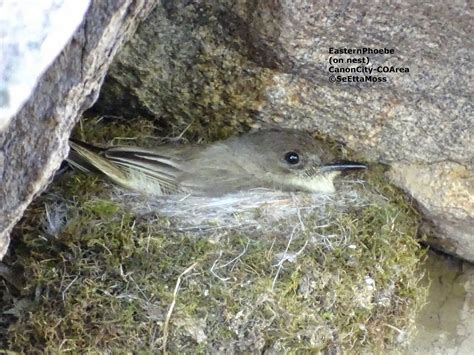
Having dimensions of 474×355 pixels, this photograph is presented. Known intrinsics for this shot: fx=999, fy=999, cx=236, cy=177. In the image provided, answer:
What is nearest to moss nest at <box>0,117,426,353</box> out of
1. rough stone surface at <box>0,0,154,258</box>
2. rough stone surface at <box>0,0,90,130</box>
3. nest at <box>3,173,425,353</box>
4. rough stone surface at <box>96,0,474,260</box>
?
nest at <box>3,173,425,353</box>

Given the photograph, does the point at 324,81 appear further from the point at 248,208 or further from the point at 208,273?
the point at 208,273

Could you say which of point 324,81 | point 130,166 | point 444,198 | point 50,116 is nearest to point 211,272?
point 130,166

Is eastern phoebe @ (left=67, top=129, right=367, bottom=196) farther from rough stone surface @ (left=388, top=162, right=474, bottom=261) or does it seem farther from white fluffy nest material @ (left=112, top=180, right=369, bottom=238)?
rough stone surface @ (left=388, top=162, right=474, bottom=261)

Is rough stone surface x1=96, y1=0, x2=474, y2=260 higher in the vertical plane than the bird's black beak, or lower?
higher

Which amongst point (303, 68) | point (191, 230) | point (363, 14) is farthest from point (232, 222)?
point (363, 14)

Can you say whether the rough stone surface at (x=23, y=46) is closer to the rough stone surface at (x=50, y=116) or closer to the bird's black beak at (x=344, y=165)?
the rough stone surface at (x=50, y=116)
